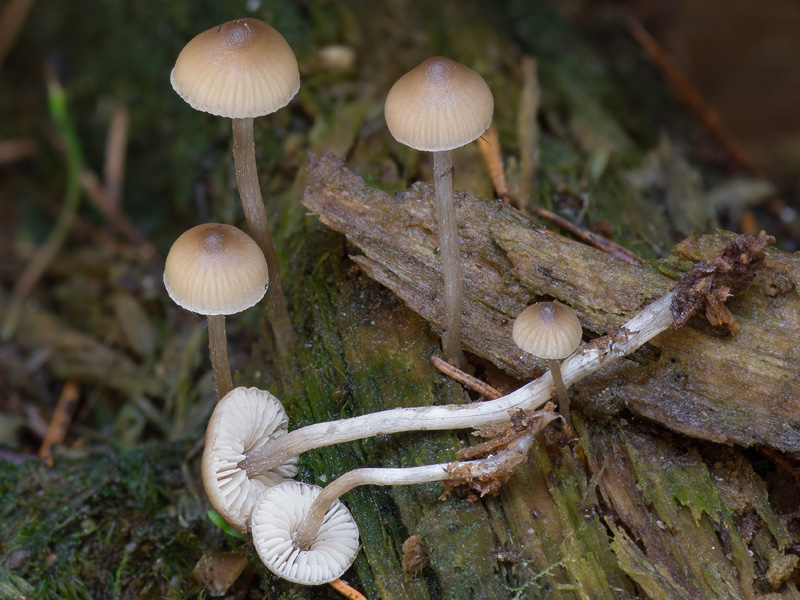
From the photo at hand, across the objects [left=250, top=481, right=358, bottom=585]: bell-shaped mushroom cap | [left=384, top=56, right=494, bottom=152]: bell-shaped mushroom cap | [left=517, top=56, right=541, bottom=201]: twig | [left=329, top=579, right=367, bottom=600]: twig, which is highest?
[left=384, top=56, right=494, bottom=152]: bell-shaped mushroom cap

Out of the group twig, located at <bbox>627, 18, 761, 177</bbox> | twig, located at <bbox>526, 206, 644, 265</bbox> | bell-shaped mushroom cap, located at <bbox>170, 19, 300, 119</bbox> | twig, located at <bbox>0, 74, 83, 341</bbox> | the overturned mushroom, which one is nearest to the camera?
bell-shaped mushroom cap, located at <bbox>170, 19, 300, 119</bbox>

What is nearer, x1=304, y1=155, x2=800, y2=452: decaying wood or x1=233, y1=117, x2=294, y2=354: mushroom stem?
x1=304, y1=155, x2=800, y2=452: decaying wood

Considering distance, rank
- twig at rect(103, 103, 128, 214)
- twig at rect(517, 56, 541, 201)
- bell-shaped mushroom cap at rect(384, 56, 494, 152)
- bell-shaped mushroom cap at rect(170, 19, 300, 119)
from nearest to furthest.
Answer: bell-shaped mushroom cap at rect(384, 56, 494, 152) < bell-shaped mushroom cap at rect(170, 19, 300, 119) < twig at rect(517, 56, 541, 201) < twig at rect(103, 103, 128, 214)

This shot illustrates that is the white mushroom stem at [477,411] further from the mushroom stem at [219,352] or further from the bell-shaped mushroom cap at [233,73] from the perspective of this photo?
the bell-shaped mushroom cap at [233,73]

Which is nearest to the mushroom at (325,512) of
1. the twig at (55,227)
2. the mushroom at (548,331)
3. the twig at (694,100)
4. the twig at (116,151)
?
the mushroom at (548,331)

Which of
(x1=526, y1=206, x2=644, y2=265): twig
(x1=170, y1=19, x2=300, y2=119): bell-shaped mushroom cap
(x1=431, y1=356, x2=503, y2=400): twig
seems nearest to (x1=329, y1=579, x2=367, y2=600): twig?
(x1=431, y1=356, x2=503, y2=400): twig

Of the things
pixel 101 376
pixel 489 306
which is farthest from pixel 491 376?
pixel 101 376

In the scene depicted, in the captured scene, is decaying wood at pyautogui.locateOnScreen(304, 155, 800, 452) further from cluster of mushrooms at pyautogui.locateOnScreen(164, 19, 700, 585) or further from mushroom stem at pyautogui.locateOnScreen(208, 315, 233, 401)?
mushroom stem at pyautogui.locateOnScreen(208, 315, 233, 401)

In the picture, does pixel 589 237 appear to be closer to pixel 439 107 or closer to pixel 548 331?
pixel 548 331

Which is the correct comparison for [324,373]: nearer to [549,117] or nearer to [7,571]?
[7,571]
